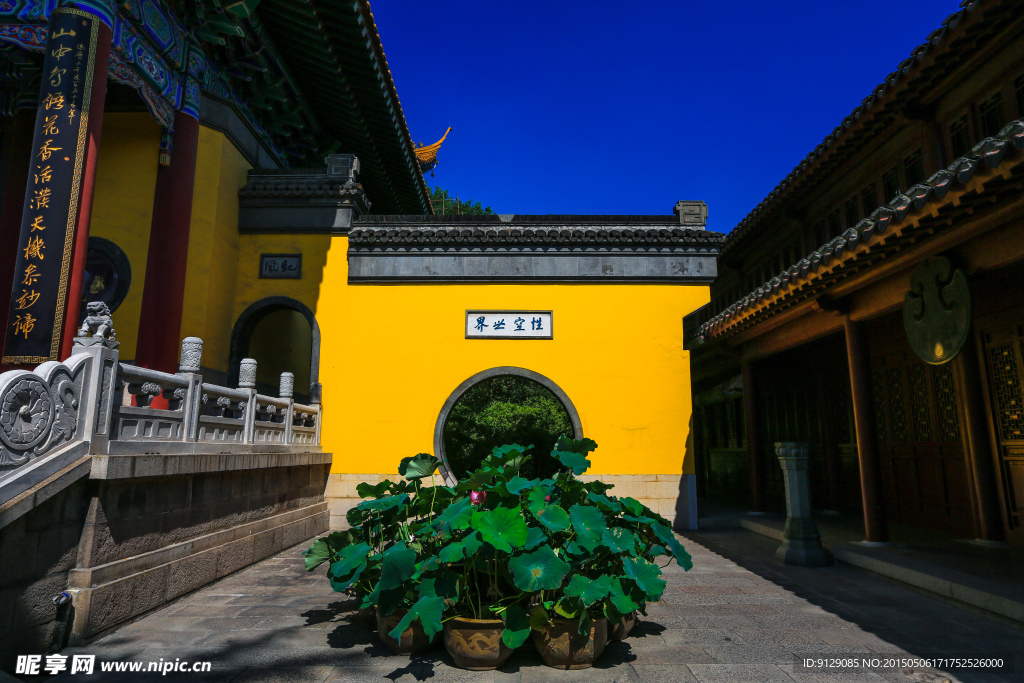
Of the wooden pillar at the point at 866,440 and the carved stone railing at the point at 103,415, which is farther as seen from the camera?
the wooden pillar at the point at 866,440

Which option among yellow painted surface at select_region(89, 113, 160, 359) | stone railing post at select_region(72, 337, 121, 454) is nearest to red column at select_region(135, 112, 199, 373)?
yellow painted surface at select_region(89, 113, 160, 359)

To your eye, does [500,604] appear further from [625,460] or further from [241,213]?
[241,213]

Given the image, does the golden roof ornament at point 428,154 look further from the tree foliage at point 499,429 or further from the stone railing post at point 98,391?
the stone railing post at point 98,391

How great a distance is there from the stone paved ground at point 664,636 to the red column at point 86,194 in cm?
282

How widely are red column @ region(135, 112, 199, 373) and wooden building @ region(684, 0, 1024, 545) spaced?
7.17 m

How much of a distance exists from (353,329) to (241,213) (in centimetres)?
257

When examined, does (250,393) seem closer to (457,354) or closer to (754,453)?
(457,354)

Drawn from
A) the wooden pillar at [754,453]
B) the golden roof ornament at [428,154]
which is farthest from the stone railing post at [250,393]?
the golden roof ornament at [428,154]

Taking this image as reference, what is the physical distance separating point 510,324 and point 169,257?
4.69 metres

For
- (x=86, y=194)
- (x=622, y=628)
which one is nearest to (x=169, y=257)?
(x=86, y=194)

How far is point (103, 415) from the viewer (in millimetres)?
3791

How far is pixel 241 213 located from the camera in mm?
8812

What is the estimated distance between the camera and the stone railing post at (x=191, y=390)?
4844 mm

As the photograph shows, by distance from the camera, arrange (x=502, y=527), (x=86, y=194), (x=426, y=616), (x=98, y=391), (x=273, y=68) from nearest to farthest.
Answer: (x=426, y=616) → (x=502, y=527) → (x=98, y=391) → (x=86, y=194) → (x=273, y=68)
